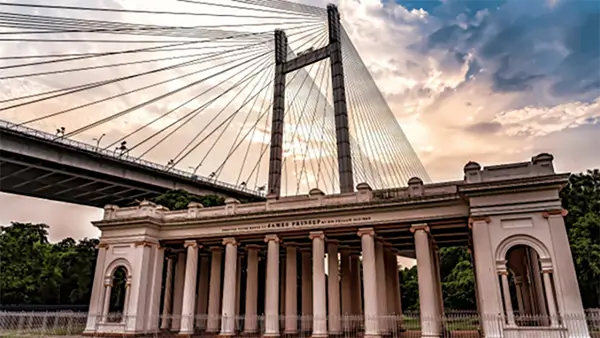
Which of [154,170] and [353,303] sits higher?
[154,170]

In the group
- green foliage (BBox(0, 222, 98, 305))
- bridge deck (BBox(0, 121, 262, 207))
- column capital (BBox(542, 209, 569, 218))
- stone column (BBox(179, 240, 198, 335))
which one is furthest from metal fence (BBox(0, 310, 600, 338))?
bridge deck (BBox(0, 121, 262, 207))

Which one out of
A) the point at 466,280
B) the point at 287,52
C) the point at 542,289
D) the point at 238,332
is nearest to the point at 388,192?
the point at 542,289

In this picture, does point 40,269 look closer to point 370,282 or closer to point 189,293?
point 189,293

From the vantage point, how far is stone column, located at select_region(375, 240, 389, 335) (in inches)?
856

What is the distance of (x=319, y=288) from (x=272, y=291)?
9.62ft

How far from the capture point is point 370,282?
21.8m

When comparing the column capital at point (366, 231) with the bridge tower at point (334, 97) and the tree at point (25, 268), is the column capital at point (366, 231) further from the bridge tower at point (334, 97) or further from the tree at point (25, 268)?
the tree at point (25, 268)

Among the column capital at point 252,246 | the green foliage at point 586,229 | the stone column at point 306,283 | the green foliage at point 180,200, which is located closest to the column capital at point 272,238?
the column capital at point 252,246

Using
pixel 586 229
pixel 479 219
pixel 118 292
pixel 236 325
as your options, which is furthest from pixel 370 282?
pixel 118 292

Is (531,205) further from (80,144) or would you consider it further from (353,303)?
(80,144)

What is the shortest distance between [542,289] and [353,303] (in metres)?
11.5

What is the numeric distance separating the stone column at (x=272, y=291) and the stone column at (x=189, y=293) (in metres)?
4.89

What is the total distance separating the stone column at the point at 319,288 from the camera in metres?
22.1

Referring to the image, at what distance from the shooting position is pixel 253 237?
26.0m
